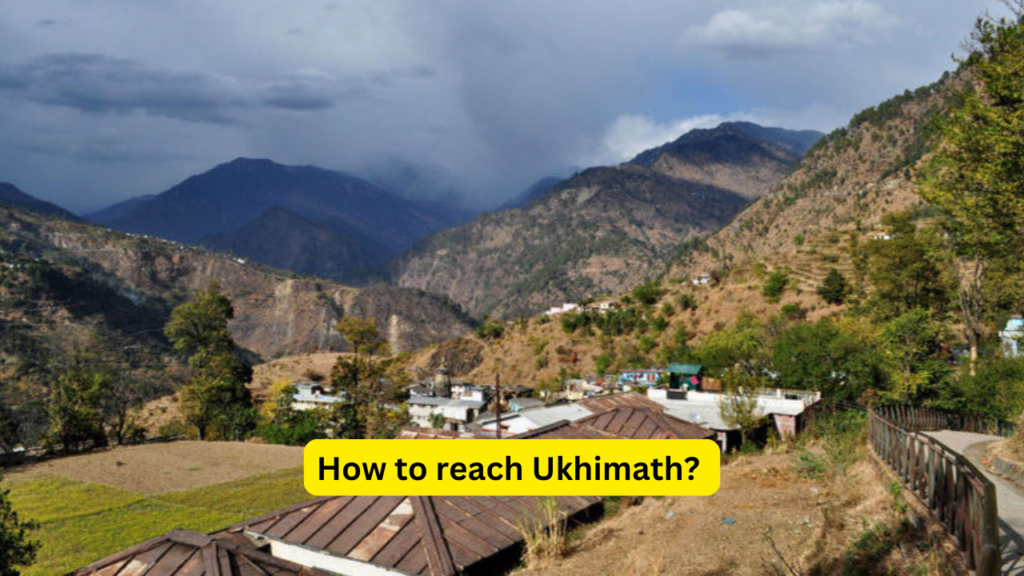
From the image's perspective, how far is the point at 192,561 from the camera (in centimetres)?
1132

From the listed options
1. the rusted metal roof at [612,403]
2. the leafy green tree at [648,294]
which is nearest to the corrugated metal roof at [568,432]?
the rusted metal roof at [612,403]

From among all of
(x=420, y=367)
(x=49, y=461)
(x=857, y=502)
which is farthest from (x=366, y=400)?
(x=420, y=367)

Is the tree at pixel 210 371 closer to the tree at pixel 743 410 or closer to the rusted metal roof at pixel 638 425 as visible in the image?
the rusted metal roof at pixel 638 425

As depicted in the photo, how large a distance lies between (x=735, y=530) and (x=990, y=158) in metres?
10.9

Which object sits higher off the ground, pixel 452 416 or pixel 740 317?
pixel 740 317

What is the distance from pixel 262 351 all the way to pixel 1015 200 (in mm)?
165791

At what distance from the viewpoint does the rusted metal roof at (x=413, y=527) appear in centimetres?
1222

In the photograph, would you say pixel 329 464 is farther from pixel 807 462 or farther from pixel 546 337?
pixel 546 337

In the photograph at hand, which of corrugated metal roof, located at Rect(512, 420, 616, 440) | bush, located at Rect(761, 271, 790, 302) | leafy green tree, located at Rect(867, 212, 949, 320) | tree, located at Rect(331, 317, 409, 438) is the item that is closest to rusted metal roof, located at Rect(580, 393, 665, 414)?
corrugated metal roof, located at Rect(512, 420, 616, 440)

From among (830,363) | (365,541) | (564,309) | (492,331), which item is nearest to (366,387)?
(830,363)

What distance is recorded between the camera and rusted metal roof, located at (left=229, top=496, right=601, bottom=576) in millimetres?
12219

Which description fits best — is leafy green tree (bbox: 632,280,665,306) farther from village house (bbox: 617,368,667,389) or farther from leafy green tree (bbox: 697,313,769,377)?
leafy green tree (bbox: 697,313,769,377)

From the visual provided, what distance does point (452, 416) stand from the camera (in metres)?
55.5

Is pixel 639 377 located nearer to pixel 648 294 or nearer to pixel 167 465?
pixel 648 294
